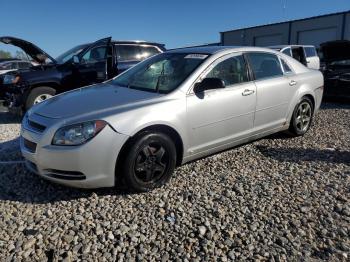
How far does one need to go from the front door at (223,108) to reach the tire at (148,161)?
0.35 m

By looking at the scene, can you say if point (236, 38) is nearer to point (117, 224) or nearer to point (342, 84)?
point (342, 84)

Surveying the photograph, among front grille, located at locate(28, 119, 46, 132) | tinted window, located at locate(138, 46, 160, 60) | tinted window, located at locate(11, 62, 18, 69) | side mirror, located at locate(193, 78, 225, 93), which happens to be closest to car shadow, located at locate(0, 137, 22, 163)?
front grille, located at locate(28, 119, 46, 132)

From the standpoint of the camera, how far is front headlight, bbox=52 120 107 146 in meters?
3.31

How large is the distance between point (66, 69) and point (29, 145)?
4.56 m

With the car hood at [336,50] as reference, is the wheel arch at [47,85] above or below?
below

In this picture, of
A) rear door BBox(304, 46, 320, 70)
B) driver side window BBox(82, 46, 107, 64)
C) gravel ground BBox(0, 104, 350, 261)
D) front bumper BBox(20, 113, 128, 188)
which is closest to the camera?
gravel ground BBox(0, 104, 350, 261)

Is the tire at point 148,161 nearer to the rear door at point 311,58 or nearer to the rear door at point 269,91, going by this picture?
the rear door at point 269,91

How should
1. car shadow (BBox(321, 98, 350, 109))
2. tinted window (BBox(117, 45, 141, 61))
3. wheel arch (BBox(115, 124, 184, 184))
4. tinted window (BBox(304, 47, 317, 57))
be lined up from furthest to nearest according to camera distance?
tinted window (BBox(304, 47, 317, 57)) → car shadow (BBox(321, 98, 350, 109)) → tinted window (BBox(117, 45, 141, 61)) → wheel arch (BBox(115, 124, 184, 184))

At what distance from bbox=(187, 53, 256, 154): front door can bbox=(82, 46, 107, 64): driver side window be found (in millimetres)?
4344

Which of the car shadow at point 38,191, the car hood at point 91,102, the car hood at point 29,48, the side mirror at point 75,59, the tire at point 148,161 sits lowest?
the car shadow at point 38,191

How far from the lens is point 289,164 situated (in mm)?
4531

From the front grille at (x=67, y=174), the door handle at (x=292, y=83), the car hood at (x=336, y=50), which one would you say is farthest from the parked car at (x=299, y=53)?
the front grille at (x=67, y=174)

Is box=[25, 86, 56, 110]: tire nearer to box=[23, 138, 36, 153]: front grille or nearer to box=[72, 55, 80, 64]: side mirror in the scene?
box=[72, 55, 80, 64]: side mirror

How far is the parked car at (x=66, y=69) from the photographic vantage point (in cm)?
737
